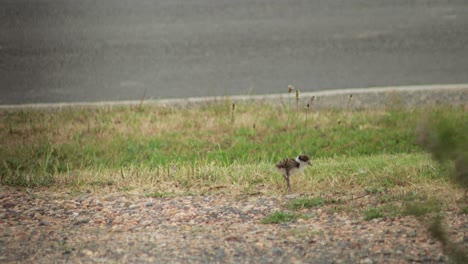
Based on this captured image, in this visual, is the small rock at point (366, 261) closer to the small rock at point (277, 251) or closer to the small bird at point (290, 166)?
the small rock at point (277, 251)

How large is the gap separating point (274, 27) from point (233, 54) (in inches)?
37.2

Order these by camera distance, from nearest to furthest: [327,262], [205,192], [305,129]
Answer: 1. [327,262]
2. [205,192]
3. [305,129]

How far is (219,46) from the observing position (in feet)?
30.6

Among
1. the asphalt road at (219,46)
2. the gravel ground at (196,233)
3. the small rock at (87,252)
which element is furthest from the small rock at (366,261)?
the asphalt road at (219,46)

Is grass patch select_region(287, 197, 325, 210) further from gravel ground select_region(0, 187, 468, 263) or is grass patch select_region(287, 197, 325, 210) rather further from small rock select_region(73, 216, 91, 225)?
small rock select_region(73, 216, 91, 225)

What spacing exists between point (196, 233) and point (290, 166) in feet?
3.39

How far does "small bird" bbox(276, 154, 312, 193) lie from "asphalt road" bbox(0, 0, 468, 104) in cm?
312

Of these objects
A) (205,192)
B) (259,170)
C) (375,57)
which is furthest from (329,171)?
(375,57)

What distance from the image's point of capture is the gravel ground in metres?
3.89

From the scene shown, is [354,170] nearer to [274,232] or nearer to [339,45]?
[274,232]

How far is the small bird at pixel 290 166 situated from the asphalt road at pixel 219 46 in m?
3.12

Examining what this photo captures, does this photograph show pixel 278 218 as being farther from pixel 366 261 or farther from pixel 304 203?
pixel 366 261

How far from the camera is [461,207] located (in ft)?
14.8

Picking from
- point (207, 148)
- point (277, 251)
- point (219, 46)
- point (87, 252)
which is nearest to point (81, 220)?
point (87, 252)
